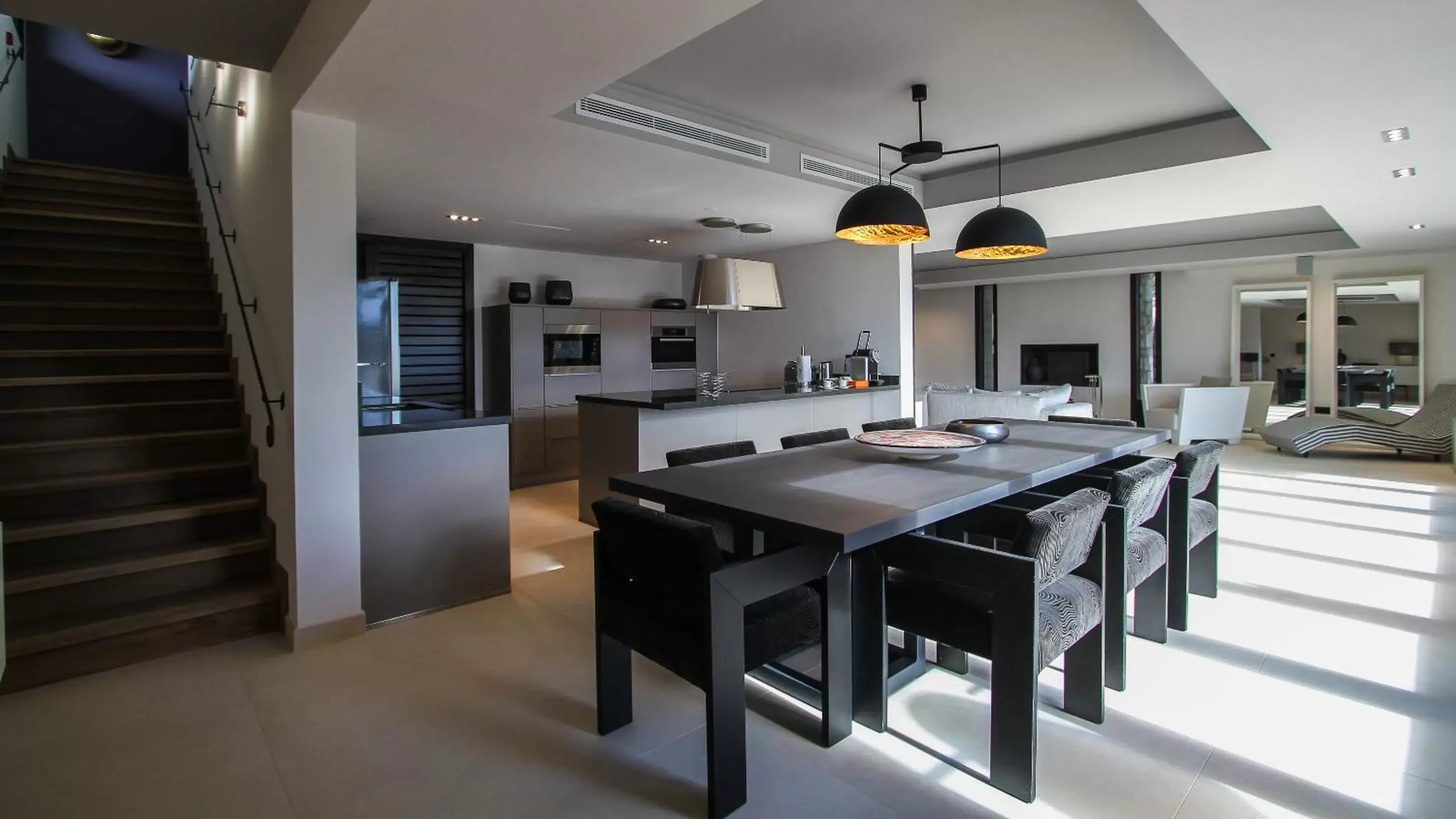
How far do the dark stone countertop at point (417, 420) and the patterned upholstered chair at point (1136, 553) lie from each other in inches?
98.5

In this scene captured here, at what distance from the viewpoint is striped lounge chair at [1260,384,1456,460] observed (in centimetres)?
718

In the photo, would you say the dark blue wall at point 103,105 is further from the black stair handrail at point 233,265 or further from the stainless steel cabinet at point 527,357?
the stainless steel cabinet at point 527,357

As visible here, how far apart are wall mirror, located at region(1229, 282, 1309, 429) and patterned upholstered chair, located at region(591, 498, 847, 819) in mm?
9254

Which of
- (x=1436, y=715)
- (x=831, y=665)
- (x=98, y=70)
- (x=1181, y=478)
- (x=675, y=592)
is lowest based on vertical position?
(x=1436, y=715)

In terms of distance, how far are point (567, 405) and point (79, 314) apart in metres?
3.39

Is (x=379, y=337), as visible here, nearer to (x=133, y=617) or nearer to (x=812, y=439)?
(x=133, y=617)

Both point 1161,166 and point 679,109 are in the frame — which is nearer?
point 679,109

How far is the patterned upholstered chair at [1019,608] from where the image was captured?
74.6 inches

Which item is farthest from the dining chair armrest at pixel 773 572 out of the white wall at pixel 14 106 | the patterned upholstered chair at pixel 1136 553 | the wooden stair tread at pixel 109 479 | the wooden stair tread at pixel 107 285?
the white wall at pixel 14 106

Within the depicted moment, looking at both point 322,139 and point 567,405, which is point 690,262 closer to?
point 567,405

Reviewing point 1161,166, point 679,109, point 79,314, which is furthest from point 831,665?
point 79,314

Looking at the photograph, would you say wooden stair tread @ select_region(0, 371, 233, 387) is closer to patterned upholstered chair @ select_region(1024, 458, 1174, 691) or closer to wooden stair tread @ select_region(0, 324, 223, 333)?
wooden stair tread @ select_region(0, 324, 223, 333)

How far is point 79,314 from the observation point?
166 inches

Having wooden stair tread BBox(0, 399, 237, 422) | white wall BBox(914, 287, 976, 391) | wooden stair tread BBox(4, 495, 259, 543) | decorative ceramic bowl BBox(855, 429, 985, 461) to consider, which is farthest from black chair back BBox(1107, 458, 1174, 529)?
white wall BBox(914, 287, 976, 391)
